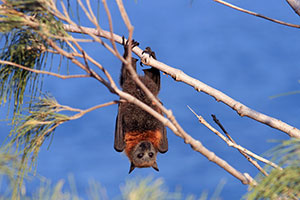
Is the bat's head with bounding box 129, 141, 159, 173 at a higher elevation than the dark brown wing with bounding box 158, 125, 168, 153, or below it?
below

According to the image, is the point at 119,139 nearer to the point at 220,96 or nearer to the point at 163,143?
the point at 163,143

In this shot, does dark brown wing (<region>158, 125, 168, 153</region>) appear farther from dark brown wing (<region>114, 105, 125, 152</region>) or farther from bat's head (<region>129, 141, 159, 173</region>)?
dark brown wing (<region>114, 105, 125, 152</region>)

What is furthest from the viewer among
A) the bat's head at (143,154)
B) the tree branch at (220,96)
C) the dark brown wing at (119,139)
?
the dark brown wing at (119,139)

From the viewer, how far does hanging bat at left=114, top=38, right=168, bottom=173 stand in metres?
5.86

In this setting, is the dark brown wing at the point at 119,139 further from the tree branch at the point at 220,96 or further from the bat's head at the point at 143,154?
the tree branch at the point at 220,96

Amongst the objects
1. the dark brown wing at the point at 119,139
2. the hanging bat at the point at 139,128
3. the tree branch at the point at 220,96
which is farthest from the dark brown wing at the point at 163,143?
the tree branch at the point at 220,96

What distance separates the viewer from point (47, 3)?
307 centimetres

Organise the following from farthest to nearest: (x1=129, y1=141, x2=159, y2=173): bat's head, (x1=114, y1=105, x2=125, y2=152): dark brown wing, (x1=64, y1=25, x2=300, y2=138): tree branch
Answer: (x1=114, y1=105, x2=125, y2=152): dark brown wing < (x1=129, y1=141, x2=159, y2=173): bat's head < (x1=64, y1=25, x2=300, y2=138): tree branch

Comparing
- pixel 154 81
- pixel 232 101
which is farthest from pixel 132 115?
pixel 232 101

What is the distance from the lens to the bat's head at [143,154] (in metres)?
5.85

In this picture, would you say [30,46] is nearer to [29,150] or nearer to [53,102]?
[53,102]

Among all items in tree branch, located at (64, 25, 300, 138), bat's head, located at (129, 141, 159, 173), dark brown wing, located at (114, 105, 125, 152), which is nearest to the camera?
tree branch, located at (64, 25, 300, 138)

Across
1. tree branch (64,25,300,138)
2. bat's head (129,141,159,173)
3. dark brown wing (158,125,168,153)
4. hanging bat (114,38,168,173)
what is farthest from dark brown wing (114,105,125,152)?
tree branch (64,25,300,138)

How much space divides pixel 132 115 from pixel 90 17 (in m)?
3.16
